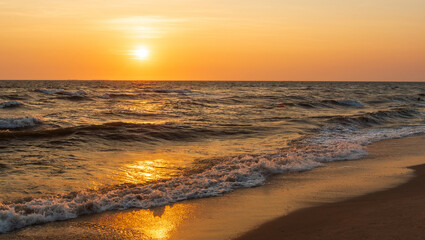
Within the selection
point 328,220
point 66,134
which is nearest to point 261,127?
point 66,134

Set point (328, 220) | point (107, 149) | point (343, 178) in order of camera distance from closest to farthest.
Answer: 1. point (328, 220)
2. point (343, 178)
3. point (107, 149)

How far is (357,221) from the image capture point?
499cm

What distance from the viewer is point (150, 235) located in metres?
4.77

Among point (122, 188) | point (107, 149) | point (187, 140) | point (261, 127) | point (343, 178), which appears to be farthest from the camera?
point (261, 127)

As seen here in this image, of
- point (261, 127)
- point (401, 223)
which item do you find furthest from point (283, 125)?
point (401, 223)

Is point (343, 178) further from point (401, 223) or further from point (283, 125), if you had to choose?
point (283, 125)

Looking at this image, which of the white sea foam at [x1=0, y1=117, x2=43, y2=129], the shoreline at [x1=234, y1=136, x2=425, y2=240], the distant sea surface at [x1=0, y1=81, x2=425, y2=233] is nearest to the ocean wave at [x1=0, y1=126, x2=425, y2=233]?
the distant sea surface at [x1=0, y1=81, x2=425, y2=233]

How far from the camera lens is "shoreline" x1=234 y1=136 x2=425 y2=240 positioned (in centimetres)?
454

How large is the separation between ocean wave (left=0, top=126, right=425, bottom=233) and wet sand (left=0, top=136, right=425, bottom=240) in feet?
0.69

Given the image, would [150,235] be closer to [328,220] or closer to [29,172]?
[328,220]

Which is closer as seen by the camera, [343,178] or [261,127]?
[343,178]

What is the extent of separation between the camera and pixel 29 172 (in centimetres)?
809

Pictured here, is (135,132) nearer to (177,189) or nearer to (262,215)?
(177,189)

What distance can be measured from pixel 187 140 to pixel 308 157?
16.7ft
